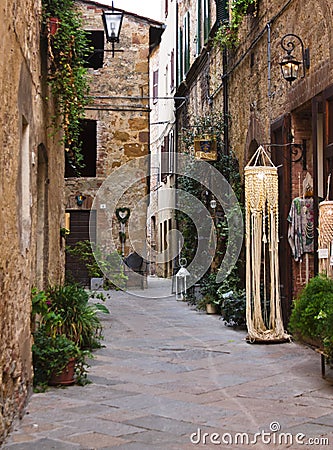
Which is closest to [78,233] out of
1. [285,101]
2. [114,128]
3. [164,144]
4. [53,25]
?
[114,128]

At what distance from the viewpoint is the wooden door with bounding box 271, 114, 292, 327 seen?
9117 mm

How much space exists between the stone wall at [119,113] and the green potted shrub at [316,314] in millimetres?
11590

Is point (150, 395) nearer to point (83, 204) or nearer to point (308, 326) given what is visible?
point (308, 326)

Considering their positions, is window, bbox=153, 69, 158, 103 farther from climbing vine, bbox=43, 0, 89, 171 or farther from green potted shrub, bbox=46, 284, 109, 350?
green potted shrub, bbox=46, 284, 109, 350

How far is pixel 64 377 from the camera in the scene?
611cm

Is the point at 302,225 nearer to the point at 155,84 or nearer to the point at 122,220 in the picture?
the point at 122,220

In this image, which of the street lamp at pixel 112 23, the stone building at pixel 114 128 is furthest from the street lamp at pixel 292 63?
the stone building at pixel 114 128

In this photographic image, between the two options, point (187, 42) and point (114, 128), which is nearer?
point (114, 128)

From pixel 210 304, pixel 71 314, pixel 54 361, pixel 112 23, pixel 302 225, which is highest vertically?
pixel 112 23

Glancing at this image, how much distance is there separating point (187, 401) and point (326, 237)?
267 centimetres

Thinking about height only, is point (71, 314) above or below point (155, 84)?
below

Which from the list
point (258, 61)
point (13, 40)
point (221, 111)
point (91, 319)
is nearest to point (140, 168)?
point (221, 111)

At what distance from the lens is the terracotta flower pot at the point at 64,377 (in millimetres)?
6086

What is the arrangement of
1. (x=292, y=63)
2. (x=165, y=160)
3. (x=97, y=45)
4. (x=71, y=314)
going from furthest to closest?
(x=165, y=160), (x=97, y=45), (x=292, y=63), (x=71, y=314)
